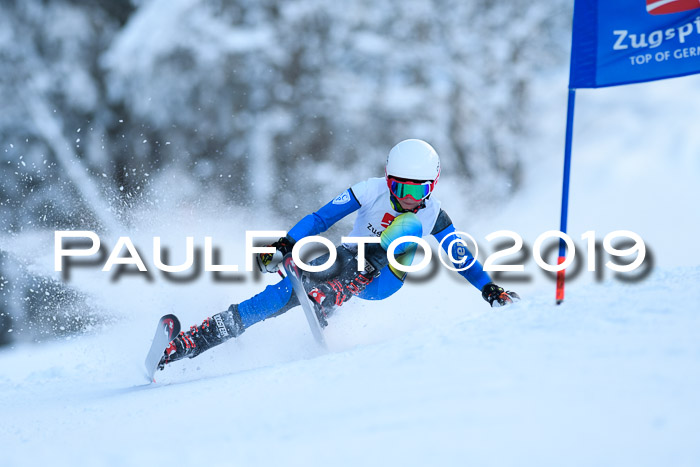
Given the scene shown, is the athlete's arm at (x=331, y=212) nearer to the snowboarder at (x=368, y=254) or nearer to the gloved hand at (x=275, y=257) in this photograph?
the snowboarder at (x=368, y=254)

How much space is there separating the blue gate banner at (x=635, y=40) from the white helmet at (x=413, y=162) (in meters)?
0.83

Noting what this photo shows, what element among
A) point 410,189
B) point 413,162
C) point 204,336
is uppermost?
point 413,162

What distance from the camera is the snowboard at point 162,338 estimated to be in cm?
352

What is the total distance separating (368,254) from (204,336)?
Answer: 3.37 feet

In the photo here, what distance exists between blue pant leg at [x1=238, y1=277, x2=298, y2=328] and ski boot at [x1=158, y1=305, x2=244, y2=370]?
44 millimetres

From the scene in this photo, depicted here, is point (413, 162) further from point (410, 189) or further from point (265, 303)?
point (265, 303)

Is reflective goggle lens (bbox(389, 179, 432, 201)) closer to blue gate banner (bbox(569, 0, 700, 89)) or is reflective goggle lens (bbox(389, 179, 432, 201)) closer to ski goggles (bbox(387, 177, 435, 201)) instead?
ski goggles (bbox(387, 177, 435, 201))

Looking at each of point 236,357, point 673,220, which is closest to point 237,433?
point 236,357

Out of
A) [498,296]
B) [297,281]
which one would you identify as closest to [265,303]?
[297,281]

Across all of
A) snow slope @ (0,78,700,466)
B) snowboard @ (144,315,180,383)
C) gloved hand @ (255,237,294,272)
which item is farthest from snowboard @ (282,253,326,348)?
snowboard @ (144,315,180,383)

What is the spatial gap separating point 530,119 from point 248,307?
9.97 meters

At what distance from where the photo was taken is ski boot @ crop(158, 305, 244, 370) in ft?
11.9

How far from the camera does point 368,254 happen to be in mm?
3875

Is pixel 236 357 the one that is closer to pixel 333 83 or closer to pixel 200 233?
pixel 200 233
